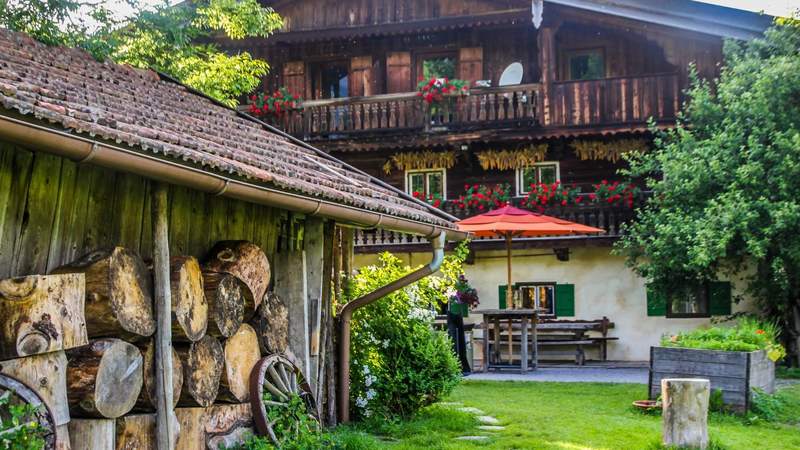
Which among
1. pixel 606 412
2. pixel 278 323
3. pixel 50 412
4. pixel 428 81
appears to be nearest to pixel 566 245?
pixel 428 81

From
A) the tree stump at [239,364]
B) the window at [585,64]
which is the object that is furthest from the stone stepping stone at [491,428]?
the window at [585,64]

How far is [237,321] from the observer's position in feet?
21.9

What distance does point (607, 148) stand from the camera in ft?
62.6

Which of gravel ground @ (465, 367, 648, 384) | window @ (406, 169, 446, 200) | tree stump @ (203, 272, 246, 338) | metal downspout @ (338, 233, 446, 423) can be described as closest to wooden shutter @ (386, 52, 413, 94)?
window @ (406, 169, 446, 200)

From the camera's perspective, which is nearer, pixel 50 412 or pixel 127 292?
pixel 50 412

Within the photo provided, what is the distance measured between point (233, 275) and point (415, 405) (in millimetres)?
3753

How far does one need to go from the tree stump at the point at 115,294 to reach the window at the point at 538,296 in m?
14.3

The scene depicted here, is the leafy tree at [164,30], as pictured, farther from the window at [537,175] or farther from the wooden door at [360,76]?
the window at [537,175]

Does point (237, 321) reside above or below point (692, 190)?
below

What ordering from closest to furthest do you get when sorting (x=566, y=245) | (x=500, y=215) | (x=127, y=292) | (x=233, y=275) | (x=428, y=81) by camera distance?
1. (x=127, y=292)
2. (x=233, y=275)
3. (x=500, y=215)
4. (x=566, y=245)
5. (x=428, y=81)

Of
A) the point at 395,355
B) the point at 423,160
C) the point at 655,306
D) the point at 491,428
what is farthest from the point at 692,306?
the point at 395,355

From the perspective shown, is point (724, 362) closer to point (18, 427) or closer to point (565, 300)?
point (18, 427)

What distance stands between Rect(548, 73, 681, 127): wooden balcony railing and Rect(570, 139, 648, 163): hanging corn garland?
1.86ft

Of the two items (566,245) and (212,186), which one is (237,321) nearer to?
(212,186)
